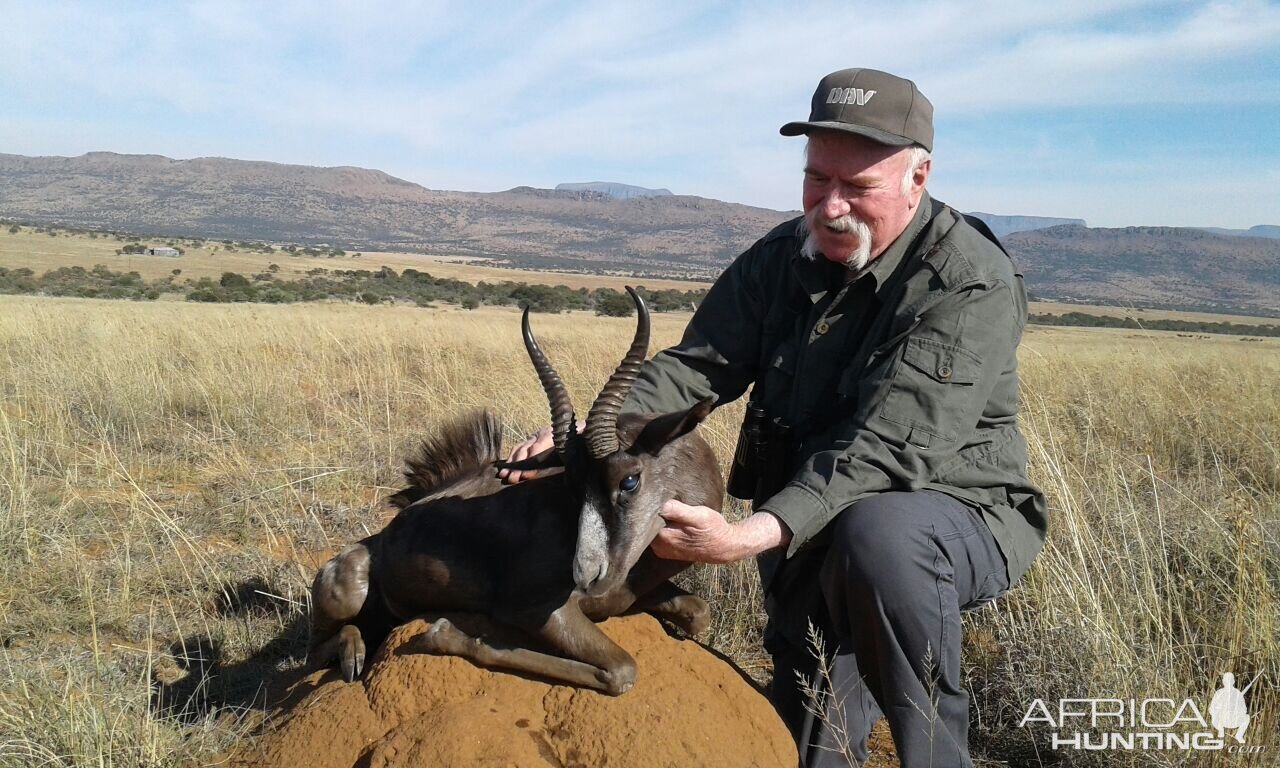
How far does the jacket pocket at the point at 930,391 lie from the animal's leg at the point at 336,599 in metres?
3.20

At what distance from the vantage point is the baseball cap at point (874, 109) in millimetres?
4180

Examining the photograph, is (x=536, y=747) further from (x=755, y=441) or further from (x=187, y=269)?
(x=187, y=269)

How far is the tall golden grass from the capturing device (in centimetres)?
468

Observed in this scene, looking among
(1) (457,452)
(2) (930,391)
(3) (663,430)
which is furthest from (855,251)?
(1) (457,452)

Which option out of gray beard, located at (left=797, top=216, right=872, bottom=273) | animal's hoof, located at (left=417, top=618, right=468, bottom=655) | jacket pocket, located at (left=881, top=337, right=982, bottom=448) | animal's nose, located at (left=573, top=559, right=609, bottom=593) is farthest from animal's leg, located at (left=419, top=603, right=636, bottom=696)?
gray beard, located at (left=797, top=216, right=872, bottom=273)

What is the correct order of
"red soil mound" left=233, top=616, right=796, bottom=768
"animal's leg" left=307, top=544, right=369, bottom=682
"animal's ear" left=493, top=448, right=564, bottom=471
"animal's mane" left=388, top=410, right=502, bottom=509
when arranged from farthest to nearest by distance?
"animal's mane" left=388, top=410, right=502, bottom=509 → "animal's leg" left=307, top=544, right=369, bottom=682 → "animal's ear" left=493, top=448, right=564, bottom=471 → "red soil mound" left=233, top=616, right=796, bottom=768

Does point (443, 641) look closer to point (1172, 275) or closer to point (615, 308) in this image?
point (615, 308)

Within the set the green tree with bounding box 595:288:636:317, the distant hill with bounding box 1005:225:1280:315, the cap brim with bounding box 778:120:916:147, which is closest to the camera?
the cap brim with bounding box 778:120:916:147

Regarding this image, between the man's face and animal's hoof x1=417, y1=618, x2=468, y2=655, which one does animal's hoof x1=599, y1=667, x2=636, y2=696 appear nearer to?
animal's hoof x1=417, y1=618, x2=468, y2=655

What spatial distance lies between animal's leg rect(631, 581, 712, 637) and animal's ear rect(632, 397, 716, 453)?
953 mm

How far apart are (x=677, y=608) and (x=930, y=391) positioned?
1.85 m

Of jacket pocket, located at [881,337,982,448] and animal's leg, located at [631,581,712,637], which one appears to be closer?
jacket pocket, located at [881,337,982,448]

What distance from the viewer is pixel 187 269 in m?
53.9

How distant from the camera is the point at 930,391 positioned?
388 cm
